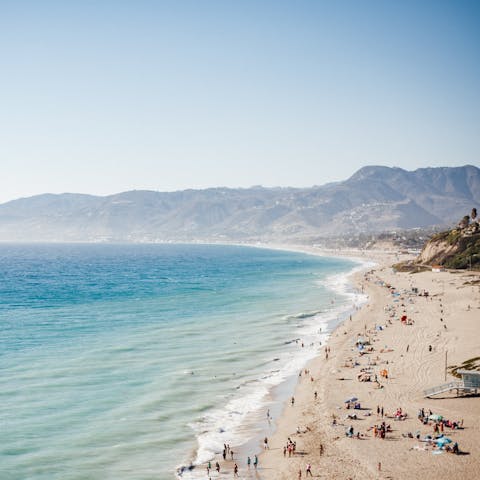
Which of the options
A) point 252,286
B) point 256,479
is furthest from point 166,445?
point 252,286

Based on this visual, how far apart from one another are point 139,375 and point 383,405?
1868 centimetres

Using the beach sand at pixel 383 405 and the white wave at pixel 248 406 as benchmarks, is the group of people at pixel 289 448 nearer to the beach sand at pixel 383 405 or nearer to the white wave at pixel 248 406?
the beach sand at pixel 383 405

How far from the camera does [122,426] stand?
29469 mm

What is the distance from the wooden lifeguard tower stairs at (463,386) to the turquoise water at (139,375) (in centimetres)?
1109

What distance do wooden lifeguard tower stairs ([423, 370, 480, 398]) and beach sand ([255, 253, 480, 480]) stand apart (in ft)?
2.80

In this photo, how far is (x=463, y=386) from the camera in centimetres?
3297

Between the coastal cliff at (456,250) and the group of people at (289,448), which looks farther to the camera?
the coastal cliff at (456,250)

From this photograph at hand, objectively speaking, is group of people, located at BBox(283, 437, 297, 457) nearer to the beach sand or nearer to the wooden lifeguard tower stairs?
the beach sand

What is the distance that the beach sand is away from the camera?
962 inches

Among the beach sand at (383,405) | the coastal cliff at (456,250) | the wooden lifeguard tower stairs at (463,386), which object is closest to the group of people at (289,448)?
the beach sand at (383,405)

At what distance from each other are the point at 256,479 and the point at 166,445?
609cm

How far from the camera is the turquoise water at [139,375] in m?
26.5

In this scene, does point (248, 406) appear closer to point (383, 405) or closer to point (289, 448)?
point (289, 448)

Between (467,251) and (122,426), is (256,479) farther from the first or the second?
(467,251)
